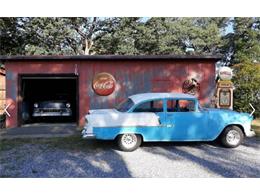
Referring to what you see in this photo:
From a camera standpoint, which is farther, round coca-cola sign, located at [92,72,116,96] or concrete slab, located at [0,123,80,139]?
round coca-cola sign, located at [92,72,116,96]

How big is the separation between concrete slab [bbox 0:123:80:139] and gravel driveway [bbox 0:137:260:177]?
978 millimetres

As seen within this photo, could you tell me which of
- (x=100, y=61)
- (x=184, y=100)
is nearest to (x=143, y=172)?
(x=184, y=100)

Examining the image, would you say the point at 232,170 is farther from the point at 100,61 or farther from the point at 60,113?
the point at 60,113

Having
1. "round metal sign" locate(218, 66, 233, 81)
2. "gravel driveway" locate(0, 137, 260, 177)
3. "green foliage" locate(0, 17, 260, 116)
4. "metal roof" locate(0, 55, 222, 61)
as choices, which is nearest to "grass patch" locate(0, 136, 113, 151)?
"gravel driveway" locate(0, 137, 260, 177)

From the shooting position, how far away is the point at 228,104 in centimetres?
1043

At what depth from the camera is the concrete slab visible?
31.0ft

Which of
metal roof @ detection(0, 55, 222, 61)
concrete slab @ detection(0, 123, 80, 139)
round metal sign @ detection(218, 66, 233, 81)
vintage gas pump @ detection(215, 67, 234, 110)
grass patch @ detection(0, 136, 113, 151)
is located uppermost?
metal roof @ detection(0, 55, 222, 61)

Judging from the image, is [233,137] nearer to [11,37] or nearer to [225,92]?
[225,92]

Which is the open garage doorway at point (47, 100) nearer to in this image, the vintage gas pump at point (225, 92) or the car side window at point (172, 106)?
the car side window at point (172, 106)

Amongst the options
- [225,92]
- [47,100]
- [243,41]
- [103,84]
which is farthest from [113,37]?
[225,92]

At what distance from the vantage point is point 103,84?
11.6 meters

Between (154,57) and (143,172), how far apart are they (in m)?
6.71

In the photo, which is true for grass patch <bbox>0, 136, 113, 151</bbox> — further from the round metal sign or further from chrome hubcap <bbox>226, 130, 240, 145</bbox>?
the round metal sign

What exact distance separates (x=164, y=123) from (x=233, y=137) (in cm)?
200
